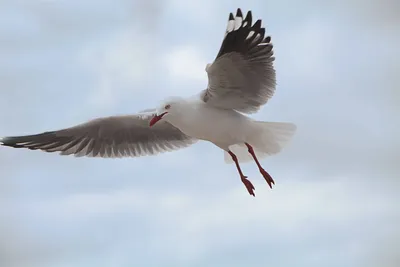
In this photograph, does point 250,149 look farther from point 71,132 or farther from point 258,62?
point 71,132

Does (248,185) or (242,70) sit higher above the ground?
(242,70)

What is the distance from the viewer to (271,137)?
6.20m

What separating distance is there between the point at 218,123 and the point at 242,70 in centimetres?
44

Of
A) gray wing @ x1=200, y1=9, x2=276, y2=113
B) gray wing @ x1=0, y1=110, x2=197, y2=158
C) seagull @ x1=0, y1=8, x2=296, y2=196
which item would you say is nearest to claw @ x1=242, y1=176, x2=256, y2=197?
seagull @ x1=0, y1=8, x2=296, y2=196

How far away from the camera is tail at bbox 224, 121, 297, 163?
20.1ft

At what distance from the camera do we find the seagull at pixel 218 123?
5.51 metres

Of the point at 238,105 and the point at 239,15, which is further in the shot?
the point at 238,105

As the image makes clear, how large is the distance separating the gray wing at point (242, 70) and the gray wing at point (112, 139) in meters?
0.84

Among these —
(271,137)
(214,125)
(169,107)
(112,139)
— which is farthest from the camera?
(112,139)

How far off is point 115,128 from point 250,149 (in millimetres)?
1279

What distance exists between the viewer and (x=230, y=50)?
17.9ft

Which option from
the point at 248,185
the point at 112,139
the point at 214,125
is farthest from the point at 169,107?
the point at 112,139

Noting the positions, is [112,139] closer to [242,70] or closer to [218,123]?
[218,123]

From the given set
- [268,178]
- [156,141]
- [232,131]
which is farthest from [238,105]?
[156,141]
